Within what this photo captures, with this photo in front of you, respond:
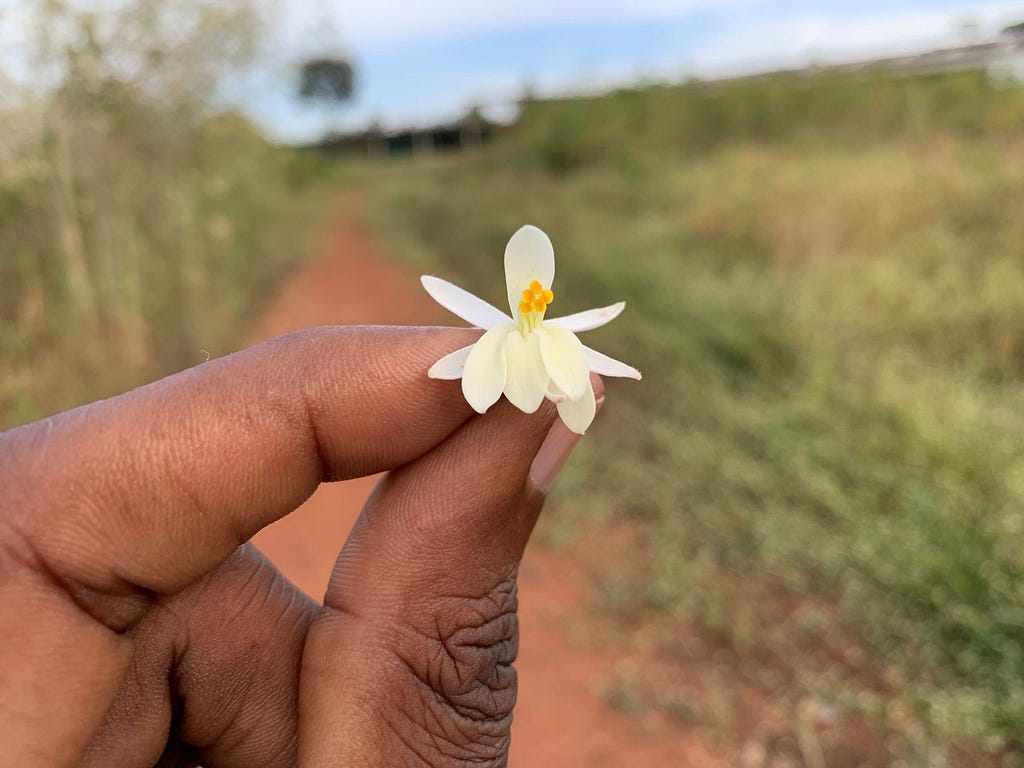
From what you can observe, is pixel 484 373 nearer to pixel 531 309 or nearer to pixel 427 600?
pixel 531 309

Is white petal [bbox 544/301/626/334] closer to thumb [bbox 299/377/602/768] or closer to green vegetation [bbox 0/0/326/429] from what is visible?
thumb [bbox 299/377/602/768]

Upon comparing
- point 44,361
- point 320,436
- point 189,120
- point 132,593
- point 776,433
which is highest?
point 189,120

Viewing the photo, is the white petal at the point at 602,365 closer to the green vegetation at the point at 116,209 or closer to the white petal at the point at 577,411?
the white petal at the point at 577,411

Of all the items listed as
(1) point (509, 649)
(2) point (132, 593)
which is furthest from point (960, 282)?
(2) point (132, 593)

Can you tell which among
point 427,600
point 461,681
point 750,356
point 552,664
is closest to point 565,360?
point 427,600

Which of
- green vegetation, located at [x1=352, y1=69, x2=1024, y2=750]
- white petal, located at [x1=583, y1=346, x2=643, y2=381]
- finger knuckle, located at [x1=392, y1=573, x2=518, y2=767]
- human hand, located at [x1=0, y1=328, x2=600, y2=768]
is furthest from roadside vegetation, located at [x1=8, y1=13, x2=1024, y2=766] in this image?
white petal, located at [x1=583, y1=346, x2=643, y2=381]

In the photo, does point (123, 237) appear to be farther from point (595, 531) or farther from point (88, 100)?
point (595, 531)
